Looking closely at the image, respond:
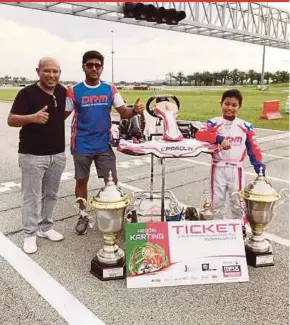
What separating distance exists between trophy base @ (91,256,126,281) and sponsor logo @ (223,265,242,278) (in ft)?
2.37

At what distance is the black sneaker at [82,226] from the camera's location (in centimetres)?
396

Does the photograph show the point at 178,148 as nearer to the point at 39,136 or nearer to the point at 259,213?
the point at 259,213

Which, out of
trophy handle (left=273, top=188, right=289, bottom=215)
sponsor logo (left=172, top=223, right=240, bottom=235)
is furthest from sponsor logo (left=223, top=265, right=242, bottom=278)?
trophy handle (left=273, top=188, right=289, bottom=215)

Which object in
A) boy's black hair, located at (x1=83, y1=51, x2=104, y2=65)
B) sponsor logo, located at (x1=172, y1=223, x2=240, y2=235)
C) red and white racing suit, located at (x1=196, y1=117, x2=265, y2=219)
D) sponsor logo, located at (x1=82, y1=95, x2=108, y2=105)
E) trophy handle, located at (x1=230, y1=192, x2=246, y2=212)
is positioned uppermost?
boy's black hair, located at (x1=83, y1=51, x2=104, y2=65)

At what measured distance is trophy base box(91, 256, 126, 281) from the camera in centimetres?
305

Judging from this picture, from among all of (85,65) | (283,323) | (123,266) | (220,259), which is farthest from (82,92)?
(283,323)

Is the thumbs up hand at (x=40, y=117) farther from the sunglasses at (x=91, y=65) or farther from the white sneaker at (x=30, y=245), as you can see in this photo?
the white sneaker at (x=30, y=245)

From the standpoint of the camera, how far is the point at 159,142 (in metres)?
3.24

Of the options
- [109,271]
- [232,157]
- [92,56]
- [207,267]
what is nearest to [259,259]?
[207,267]

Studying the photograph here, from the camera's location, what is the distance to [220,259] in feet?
10.0

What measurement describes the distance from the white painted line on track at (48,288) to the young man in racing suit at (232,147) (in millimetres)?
1586

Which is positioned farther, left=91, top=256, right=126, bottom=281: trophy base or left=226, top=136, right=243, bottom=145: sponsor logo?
left=226, top=136, right=243, bottom=145: sponsor logo

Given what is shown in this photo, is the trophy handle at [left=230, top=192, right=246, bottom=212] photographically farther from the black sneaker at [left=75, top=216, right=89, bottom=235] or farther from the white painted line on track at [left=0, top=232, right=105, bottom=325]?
the white painted line on track at [left=0, top=232, right=105, bottom=325]

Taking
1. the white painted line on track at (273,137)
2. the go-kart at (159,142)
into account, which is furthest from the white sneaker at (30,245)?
the white painted line on track at (273,137)
